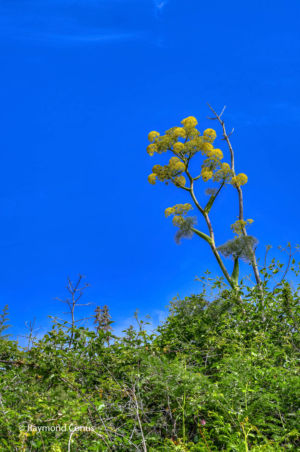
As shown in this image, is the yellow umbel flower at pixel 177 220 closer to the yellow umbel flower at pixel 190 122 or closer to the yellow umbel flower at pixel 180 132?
the yellow umbel flower at pixel 180 132

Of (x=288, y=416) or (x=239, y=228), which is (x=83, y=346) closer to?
(x=288, y=416)

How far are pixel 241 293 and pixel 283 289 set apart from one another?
2.47 ft

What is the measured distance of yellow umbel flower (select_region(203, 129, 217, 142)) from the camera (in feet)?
33.7

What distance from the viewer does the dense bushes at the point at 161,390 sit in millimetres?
3086

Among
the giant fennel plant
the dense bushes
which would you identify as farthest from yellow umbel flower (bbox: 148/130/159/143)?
the dense bushes

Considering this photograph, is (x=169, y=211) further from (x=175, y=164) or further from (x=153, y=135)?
(x=153, y=135)

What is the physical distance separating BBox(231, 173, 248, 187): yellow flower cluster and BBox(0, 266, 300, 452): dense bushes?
4675mm

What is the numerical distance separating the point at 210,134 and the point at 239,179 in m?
1.38

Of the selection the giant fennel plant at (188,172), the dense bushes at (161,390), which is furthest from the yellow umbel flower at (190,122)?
the dense bushes at (161,390)

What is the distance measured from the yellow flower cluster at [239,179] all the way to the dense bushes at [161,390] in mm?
4675

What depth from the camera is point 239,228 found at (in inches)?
398

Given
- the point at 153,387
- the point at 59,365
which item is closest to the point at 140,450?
the point at 153,387

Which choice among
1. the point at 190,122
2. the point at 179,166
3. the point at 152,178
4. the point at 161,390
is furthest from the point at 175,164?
the point at 161,390

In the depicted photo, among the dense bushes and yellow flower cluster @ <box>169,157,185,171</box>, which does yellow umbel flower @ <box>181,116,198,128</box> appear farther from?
the dense bushes
